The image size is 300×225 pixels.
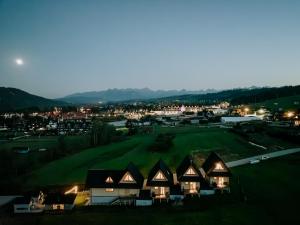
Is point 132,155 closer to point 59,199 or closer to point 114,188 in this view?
point 114,188

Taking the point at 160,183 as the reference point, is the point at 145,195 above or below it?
below

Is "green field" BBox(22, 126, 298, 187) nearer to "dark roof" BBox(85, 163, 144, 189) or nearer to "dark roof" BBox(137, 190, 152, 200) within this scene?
"dark roof" BBox(85, 163, 144, 189)

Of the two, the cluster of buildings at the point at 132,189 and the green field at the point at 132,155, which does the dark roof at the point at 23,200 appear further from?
the green field at the point at 132,155

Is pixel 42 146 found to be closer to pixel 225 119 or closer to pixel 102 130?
pixel 102 130

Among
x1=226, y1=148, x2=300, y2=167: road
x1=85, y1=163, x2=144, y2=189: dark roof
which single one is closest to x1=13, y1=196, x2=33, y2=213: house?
x1=85, y1=163, x2=144, y2=189: dark roof

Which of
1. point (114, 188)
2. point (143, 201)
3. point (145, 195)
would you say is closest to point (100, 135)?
point (114, 188)

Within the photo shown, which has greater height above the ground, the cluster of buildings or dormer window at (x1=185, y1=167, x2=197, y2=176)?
dormer window at (x1=185, y1=167, x2=197, y2=176)
